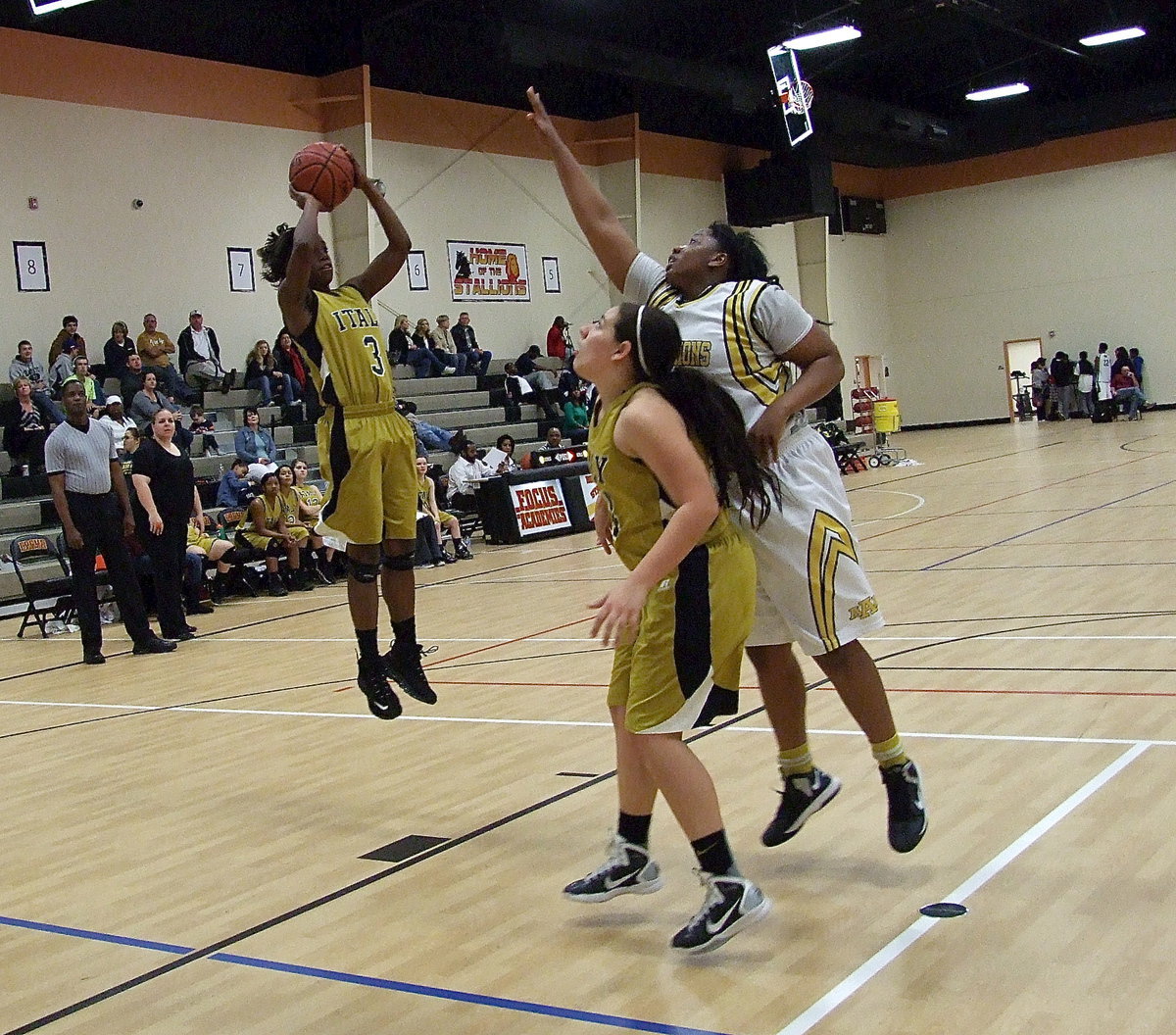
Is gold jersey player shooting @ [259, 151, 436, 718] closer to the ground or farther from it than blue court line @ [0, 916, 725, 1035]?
farther from it

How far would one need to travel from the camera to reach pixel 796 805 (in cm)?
385

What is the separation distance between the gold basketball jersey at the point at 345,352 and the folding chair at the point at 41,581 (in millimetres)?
7054

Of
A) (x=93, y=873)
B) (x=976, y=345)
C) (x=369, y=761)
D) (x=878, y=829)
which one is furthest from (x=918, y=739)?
(x=976, y=345)

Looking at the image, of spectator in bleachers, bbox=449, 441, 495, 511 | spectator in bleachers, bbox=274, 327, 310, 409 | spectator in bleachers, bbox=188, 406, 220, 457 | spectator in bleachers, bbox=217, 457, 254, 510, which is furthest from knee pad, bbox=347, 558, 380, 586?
spectator in bleachers, bbox=274, 327, 310, 409

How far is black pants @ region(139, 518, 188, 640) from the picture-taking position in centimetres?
1012

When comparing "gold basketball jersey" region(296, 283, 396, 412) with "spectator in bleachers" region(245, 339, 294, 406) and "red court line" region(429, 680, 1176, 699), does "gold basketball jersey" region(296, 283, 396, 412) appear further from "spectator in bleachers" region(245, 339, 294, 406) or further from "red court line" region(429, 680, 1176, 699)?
"spectator in bleachers" region(245, 339, 294, 406)

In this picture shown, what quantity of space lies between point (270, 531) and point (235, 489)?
1518mm

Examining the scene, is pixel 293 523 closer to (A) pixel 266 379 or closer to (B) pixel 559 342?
(A) pixel 266 379

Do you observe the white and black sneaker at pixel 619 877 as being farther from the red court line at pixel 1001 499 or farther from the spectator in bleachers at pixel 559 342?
the spectator in bleachers at pixel 559 342

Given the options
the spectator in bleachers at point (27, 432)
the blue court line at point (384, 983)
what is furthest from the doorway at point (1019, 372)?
the blue court line at point (384, 983)

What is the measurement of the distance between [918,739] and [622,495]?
2.25 m

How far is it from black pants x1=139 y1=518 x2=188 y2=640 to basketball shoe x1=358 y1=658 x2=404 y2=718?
541 cm

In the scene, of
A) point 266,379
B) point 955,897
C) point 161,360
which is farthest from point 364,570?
point 266,379

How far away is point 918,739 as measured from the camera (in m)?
5.04
